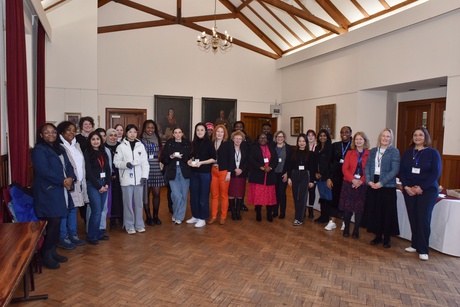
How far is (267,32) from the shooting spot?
11.2m

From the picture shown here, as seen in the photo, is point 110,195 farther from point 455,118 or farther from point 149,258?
point 455,118

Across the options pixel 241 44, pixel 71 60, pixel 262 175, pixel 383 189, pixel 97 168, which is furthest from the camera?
pixel 241 44

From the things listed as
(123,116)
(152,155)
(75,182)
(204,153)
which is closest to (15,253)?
(75,182)

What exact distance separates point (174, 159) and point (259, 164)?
4.42 feet

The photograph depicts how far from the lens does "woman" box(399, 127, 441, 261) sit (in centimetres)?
407

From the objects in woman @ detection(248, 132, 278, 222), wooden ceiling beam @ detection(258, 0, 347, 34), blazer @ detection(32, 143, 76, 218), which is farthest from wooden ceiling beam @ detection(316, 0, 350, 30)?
blazer @ detection(32, 143, 76, 218)

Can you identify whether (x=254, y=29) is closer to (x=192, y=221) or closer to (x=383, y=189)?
(x=192, y=221)

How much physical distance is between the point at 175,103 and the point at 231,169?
5.77 m

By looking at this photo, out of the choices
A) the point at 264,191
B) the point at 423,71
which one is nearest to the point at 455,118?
the point at 423,71

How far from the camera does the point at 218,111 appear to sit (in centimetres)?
1113

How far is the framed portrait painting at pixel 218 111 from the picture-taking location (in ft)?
36.0

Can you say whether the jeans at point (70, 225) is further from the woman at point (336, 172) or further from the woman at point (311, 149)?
the woman at point (311, 149)

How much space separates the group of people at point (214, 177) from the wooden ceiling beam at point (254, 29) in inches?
253

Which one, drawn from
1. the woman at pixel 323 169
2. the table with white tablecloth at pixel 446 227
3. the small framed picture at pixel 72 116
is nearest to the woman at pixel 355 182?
the woman at pixel 323 169
